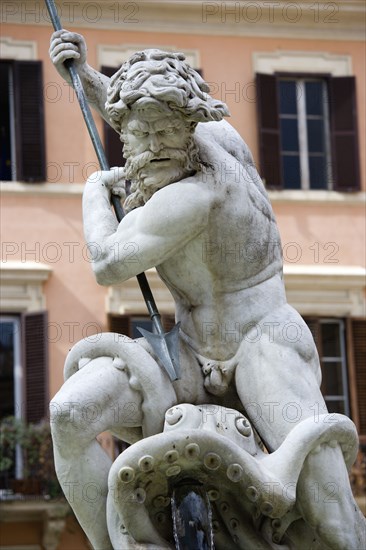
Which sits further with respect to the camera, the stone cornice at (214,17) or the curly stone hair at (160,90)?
the stone cornice at (214,17)

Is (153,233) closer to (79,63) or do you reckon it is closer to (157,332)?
(157,332)

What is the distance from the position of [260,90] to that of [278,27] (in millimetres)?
1331

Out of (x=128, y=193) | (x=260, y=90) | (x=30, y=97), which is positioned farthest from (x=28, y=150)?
(x=128, y=193)

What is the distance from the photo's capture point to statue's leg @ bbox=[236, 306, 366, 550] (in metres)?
8.24

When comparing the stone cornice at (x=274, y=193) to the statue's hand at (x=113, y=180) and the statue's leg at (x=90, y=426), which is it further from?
the statue's leg at (x=90, y=426)

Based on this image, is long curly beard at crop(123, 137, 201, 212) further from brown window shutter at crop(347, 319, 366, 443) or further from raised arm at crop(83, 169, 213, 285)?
brown window shutter at crop(347, 319, 366, 443)

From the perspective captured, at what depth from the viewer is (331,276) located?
29516 millimetres

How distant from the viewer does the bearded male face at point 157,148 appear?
328 inches

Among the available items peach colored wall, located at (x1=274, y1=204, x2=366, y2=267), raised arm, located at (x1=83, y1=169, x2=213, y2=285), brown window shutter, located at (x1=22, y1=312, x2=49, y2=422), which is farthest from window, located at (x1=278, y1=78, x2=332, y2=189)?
raised arm, located at (x1=83, y1=169, x2=213, y2=285)

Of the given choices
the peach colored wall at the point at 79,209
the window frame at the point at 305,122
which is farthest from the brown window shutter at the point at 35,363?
the window frame at the point at 305,122

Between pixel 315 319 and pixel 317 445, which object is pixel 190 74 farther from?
pixel 315 319

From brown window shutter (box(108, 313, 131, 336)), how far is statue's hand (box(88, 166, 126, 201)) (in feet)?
64.8

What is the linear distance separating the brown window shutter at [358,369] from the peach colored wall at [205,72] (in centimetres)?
206

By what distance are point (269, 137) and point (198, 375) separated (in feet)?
68.9
